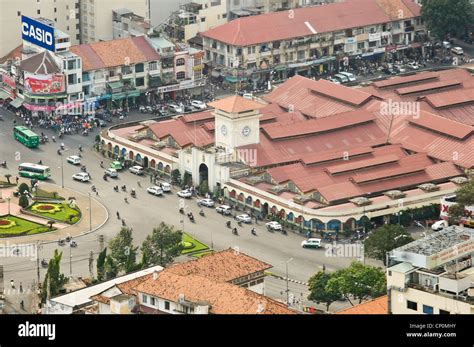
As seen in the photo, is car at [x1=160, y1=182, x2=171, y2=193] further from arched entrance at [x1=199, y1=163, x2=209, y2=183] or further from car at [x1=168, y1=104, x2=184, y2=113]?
car at [x1=168, y1=104, x2=184, y2=113]

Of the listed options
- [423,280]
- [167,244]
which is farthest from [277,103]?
[423,280]

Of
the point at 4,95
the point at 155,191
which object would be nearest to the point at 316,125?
the point at 155,191

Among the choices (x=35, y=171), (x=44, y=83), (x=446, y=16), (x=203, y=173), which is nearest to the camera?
(x=203, y=173)

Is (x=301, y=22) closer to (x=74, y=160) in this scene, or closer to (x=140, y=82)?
(x=140, y=82)

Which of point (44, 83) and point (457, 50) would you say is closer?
point (44, 83)

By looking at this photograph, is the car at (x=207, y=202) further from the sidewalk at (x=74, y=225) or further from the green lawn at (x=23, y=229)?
the green lawn at (x=23, y=229)

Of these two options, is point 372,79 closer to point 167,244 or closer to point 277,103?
point 277,103

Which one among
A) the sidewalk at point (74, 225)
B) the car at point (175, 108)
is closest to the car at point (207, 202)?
the sidewalk at point (74, 225)

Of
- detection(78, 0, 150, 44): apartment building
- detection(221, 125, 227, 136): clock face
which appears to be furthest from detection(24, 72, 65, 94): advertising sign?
detection(221, 125, 227, 136): clock face
